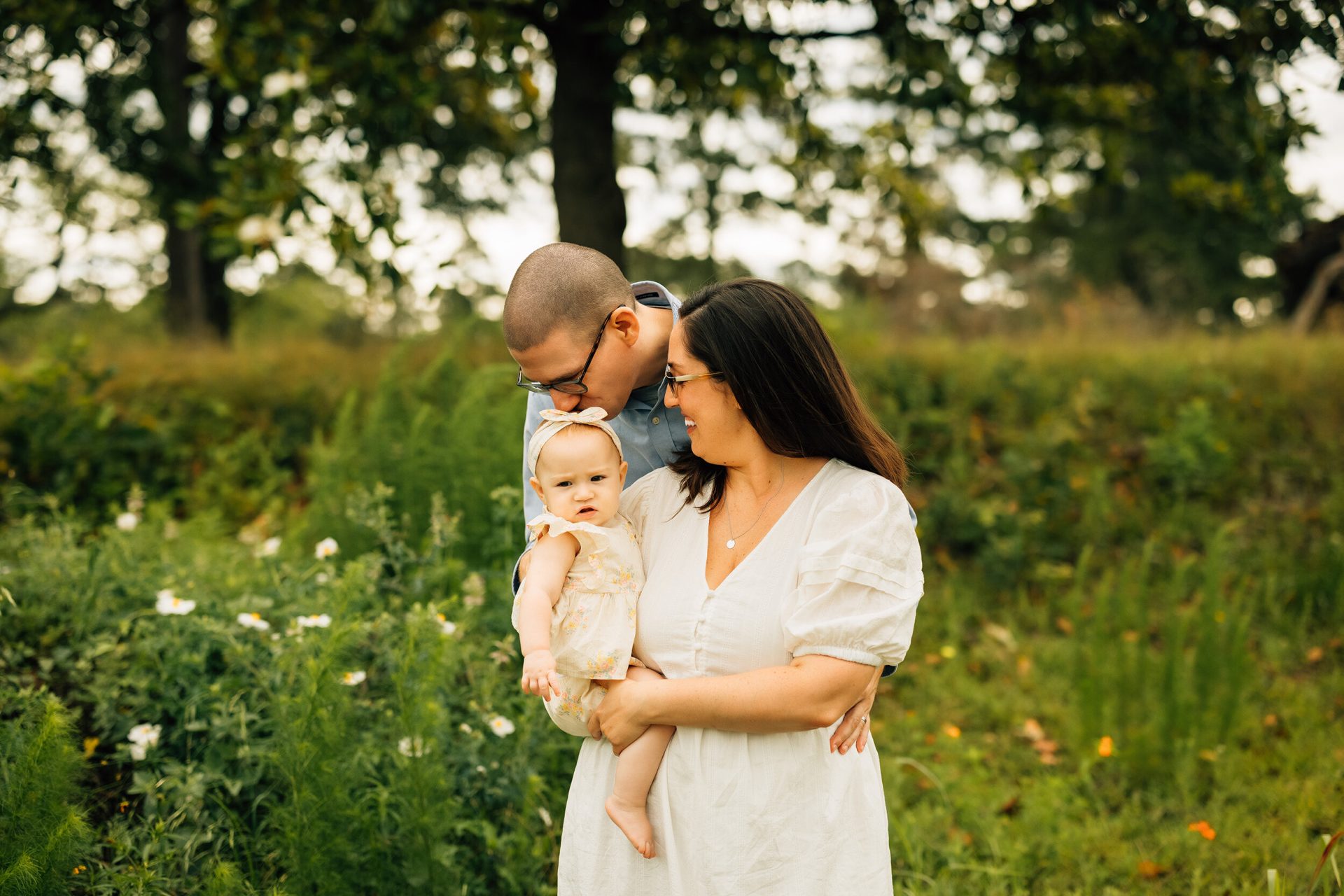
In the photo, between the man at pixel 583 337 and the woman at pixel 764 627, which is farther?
the man at pixel 583 337

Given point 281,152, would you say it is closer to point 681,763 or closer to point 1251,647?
point 681,763

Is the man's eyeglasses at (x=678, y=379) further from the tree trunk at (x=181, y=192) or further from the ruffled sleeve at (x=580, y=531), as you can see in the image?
the tree trunk at (x=181, y=192)

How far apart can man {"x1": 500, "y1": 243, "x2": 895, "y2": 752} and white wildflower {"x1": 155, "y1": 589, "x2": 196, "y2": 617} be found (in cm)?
138

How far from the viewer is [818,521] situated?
68.0 inches

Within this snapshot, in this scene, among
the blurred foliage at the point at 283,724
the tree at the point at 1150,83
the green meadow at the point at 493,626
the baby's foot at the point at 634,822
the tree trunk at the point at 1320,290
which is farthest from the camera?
the tree trunk at the point at 1320,290

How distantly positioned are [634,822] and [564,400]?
0.81 meters

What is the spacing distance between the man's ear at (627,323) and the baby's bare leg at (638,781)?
662 mm

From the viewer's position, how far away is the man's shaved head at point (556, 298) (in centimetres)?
190

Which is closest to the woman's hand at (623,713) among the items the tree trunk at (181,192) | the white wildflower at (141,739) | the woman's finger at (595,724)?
the woman's finger at (595,724)

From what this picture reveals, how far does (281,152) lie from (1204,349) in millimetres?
6349

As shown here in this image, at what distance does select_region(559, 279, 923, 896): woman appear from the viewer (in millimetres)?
1645

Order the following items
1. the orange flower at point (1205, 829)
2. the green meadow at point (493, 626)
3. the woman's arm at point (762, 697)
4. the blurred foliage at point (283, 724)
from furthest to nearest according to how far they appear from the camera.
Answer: the orange flower at point (1205, 829) < the green meadow at point (493, 626) < the blurred foliage at point (283, 724) < the woman's arm at point (762, 697)

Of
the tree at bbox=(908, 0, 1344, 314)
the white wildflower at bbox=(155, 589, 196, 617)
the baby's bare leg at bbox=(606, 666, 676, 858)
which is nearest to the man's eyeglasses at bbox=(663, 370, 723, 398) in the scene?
the baby's bare leg at bbox=(606, 666, 676, 858)

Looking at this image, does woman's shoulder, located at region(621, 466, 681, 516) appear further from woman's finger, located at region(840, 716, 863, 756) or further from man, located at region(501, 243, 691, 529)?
woman's finger, located at region(840, 716, 863, 756)
